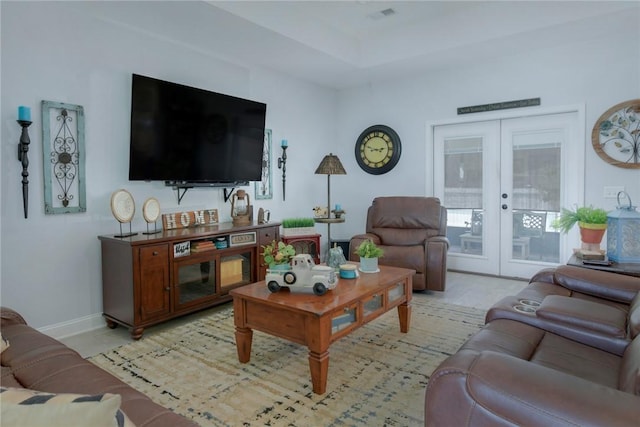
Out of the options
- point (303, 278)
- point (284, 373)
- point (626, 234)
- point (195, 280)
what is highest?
point (626, 234)

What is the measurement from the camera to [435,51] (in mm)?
4246

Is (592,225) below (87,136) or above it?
below

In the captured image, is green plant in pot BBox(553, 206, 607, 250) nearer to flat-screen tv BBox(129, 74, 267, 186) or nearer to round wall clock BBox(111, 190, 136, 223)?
flat-screen tv BBox(129, 74, 267, 186)

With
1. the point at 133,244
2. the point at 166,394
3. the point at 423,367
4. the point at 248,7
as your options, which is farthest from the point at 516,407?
the point at 248,7

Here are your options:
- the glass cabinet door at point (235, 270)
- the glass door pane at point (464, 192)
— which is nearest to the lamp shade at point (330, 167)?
the glass cabinet door at point (235, 270)

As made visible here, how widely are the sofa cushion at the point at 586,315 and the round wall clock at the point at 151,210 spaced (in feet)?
9.67

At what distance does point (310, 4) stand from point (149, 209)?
2421 mm

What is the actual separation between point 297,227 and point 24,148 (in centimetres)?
264

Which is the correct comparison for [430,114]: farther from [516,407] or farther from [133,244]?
[516,407]

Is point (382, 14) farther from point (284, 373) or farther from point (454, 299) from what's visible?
point (284, 373)

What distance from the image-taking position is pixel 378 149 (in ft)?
18.1

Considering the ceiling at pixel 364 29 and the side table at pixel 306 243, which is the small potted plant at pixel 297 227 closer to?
the side table at pixel 306 243

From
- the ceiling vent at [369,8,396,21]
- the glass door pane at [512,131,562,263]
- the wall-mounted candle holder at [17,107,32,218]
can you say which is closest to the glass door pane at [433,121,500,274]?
the glass door pane at [512,131,562,263]

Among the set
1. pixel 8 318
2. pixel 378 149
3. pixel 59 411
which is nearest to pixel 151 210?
pixel 8 318
